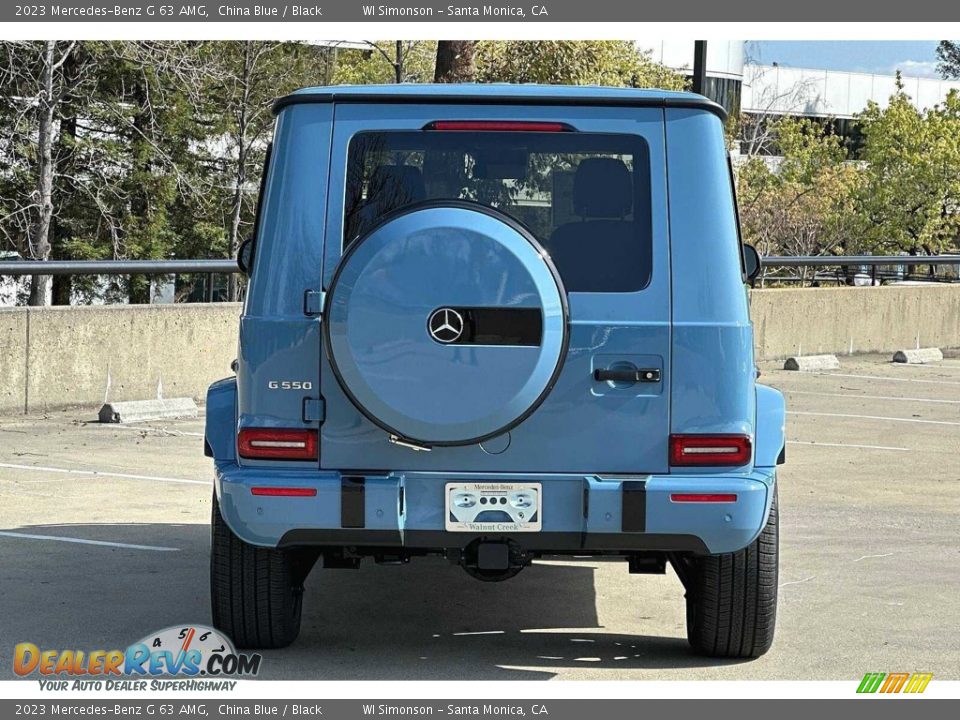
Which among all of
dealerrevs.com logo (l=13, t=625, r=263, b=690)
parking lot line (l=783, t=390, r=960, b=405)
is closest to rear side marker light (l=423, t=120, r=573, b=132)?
dealerrevs.com logo (l=13, t=625, r=263, b=690)

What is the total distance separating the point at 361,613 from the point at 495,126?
233 centimetres

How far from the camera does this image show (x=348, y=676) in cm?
537

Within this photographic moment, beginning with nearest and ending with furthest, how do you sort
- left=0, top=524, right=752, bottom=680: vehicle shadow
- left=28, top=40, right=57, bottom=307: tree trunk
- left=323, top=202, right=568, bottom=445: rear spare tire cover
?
1. left=323, top=202, right=568, bottom=445: rear spare tire cover
2. left=0, top=524, right=752, bottom=680: vehicle shadow
3. left=28, top=40, right=57, bottom=307: tree trunk

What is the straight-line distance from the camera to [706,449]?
5.23 m

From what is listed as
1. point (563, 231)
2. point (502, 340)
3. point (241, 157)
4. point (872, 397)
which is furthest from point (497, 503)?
point (241, 157)

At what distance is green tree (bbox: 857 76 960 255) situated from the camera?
3684cm

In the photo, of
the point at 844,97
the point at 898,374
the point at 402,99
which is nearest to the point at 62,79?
the point at 898,374

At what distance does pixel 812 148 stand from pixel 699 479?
139 ft

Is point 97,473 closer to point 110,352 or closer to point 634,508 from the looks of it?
point 110,352

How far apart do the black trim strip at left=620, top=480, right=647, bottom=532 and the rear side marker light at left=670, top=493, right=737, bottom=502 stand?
0.10 m

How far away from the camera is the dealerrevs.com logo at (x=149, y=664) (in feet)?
17.1

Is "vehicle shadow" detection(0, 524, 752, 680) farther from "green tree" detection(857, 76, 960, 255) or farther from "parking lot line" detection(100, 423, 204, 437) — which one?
"green tree" detection(857, 76, 960, 255)
